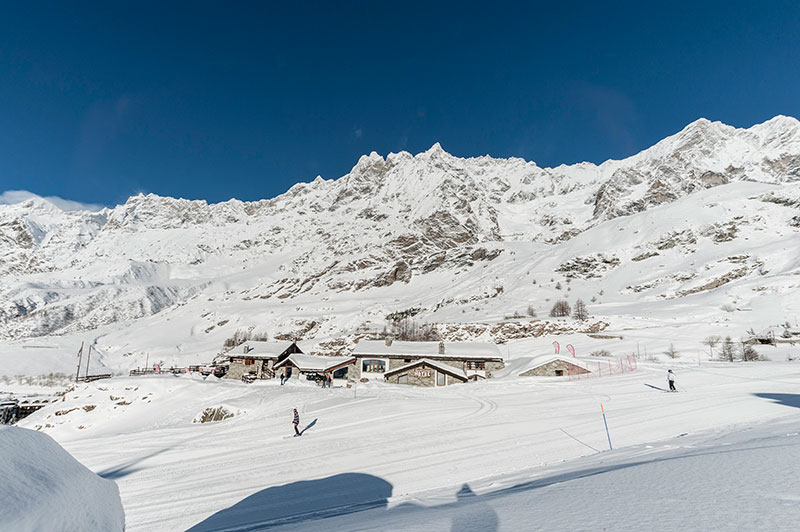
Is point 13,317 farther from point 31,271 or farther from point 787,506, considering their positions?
point 787,506

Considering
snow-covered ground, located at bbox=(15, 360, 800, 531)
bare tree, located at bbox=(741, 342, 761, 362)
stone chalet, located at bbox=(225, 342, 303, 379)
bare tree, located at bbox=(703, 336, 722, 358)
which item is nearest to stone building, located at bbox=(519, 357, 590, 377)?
snow-covered ground, located at bbox=(15, 360, 800, 531)

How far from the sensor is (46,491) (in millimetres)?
3717

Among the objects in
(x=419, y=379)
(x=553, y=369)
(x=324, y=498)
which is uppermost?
(x=324, y=498)

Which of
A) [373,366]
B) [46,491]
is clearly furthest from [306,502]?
[373,366]

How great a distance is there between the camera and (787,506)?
277cm

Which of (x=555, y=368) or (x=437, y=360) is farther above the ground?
(x=437, y=360)

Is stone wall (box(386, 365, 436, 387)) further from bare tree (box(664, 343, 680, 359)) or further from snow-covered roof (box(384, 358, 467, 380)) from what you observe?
bare tree (box(664, 343, 680, 359))

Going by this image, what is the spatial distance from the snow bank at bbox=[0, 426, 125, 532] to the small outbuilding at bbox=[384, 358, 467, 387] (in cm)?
3437

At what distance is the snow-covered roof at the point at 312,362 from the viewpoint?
44.0 metres

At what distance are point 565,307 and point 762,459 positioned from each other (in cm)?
6892

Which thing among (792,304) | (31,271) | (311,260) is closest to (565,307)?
(792,304)

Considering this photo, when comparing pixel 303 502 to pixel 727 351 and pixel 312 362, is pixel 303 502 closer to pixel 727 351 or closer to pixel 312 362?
pixel 312 362

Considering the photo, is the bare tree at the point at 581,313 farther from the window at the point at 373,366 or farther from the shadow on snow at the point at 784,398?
the shadow on snow at the point at 784,398

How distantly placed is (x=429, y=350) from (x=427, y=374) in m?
4.51
